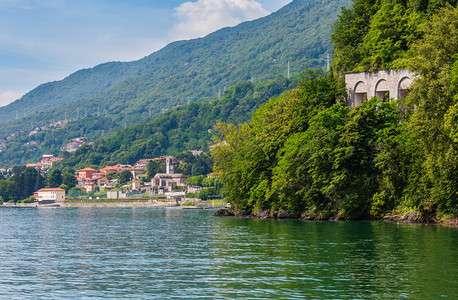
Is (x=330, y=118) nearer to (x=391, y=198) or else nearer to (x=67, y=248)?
(x=391, y=198)

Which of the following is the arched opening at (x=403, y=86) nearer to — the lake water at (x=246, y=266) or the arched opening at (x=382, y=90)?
the arched opening at (x=382, y=90)

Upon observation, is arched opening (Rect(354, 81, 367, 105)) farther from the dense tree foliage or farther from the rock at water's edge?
the rock at water's edge

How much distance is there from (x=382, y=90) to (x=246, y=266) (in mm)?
42143

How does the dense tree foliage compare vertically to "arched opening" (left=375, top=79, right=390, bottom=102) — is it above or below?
above

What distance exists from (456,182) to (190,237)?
70.5 feet

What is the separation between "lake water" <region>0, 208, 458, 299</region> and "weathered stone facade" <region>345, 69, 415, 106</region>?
2171 cm

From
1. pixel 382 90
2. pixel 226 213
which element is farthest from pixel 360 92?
pixel 226 213

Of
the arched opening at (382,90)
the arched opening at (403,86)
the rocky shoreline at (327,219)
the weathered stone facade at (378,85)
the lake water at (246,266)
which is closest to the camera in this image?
the lake water at (246,266)

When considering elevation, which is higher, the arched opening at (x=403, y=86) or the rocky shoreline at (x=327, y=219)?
the arched opening at (x=403, y=86)

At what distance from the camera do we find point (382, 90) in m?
67.2

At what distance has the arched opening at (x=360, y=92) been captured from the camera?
6931 cm

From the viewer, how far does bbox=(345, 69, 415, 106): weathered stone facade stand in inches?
2559

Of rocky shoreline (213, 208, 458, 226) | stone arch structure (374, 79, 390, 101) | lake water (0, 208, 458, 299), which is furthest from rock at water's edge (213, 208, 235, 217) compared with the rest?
lake water (0, 208, 458, 299)

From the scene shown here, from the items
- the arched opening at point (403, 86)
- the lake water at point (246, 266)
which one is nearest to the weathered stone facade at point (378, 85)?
the arched opening at point (403, 86)
